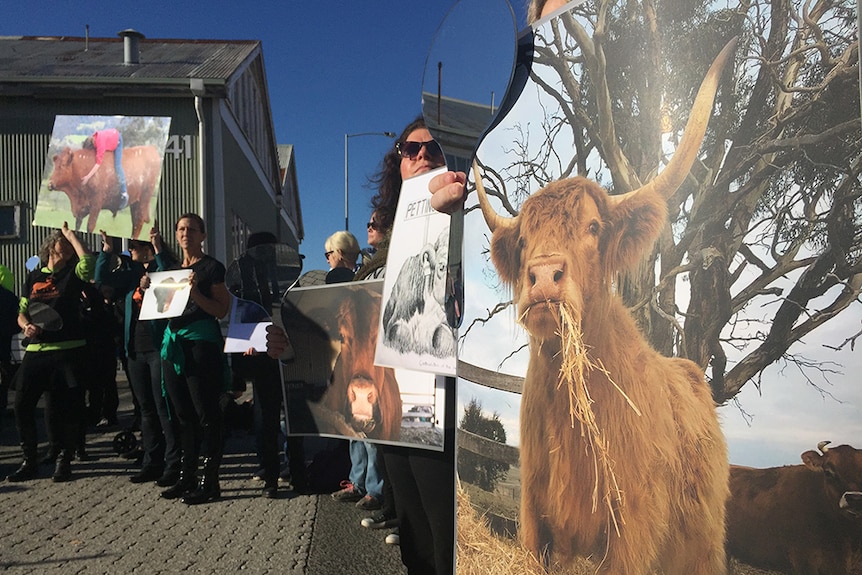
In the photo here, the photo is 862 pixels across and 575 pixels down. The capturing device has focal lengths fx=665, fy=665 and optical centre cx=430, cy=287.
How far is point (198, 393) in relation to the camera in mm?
4523

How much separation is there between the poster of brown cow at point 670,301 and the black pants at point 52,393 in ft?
15.5

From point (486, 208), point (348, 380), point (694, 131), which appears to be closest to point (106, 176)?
point (348, 380)

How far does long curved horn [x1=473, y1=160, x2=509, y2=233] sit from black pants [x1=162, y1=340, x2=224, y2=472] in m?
3.42

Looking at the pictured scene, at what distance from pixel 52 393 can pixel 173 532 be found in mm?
1961

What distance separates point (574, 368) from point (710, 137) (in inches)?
19.0

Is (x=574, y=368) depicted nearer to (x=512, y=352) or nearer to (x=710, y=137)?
(x=512, y=352)

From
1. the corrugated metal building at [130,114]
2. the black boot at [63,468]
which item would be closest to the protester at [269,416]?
the black boot at [63,468]

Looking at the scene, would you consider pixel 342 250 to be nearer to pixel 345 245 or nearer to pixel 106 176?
pixel 345 245

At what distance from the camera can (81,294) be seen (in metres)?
5.47

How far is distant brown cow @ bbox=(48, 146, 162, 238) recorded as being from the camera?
4895mm

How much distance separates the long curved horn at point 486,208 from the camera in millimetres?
1507

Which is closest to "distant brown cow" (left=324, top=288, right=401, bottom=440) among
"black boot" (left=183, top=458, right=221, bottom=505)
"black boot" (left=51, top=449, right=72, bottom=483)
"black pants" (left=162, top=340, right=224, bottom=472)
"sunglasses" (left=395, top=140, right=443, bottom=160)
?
"sunglasses" (left=395, top=140, right=443, bottom=160)

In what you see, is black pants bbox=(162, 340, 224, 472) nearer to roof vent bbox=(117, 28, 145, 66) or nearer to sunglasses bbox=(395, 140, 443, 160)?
sunglasses bbox=(395, 140, 443, 160)

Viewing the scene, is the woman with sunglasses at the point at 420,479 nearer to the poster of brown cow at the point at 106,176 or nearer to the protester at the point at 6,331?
the poster of brown cow at the point at 106,176
